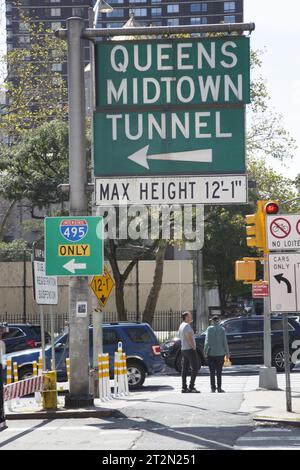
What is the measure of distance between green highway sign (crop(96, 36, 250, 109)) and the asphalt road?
514 centimetres

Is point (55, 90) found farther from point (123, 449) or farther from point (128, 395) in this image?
point (123, 449)

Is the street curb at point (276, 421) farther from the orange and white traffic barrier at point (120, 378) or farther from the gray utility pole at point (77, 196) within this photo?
the orange and white traffic barrier at point (120, 378)

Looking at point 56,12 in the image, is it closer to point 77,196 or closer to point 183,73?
point 77,196

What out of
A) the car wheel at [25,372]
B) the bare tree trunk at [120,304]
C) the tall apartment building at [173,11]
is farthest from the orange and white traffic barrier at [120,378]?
the tall apartment building at [173,11]

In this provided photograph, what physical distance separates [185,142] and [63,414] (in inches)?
197

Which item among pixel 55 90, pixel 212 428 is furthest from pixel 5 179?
pixel 212 428

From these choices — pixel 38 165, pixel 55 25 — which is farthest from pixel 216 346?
pixel 55 25

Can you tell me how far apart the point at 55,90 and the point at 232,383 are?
2064 cm

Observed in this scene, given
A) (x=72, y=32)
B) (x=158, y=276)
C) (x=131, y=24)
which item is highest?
(x=131, y=24)

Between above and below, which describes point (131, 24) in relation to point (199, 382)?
above

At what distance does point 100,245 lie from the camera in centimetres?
1585

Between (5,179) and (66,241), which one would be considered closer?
(66,241)

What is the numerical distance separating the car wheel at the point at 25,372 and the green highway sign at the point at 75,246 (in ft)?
26.8

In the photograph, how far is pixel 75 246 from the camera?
15898 millimetres
